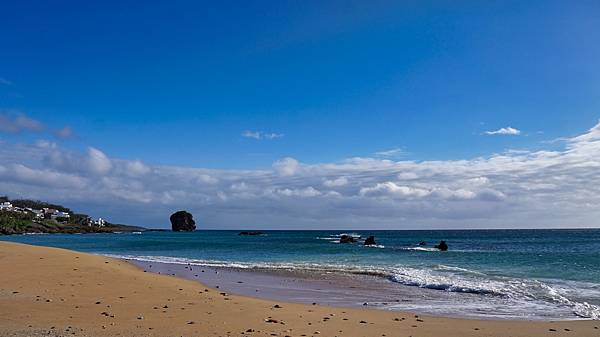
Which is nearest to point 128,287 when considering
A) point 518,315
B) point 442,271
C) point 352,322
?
point 352,322

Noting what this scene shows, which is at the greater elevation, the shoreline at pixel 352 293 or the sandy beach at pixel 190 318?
the sandy beach at pixel 190 318

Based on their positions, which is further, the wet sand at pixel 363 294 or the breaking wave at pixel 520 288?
the breaking wave at pixel 520 288

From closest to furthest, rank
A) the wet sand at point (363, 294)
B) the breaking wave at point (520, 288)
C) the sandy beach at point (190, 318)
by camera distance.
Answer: the sandy beach at point (190, 318), the wet sand at point (363, 294), the breaking wave at point (520, 288)

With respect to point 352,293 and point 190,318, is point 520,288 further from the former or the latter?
point 190,318

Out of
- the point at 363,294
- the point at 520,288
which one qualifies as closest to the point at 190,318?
the point at 363,294

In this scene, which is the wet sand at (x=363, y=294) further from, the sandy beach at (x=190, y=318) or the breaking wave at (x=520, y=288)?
the sandy beach at (x=190, y=318)

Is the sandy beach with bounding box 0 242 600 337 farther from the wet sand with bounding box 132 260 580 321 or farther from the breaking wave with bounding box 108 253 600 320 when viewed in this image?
the breaking wave with bounding box 108 253 600 320

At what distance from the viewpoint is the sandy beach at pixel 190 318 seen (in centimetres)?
1064

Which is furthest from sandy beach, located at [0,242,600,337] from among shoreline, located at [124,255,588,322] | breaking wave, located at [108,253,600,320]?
breaking wave, located at [108,253,600,320]

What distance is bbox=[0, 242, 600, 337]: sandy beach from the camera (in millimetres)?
10641

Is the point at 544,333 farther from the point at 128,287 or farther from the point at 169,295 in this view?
the point at 128,287

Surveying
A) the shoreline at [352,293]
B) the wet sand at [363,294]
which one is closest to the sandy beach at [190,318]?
the shoreline at [352,293]

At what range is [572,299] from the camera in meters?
18.4

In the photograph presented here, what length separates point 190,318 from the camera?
1212cm
